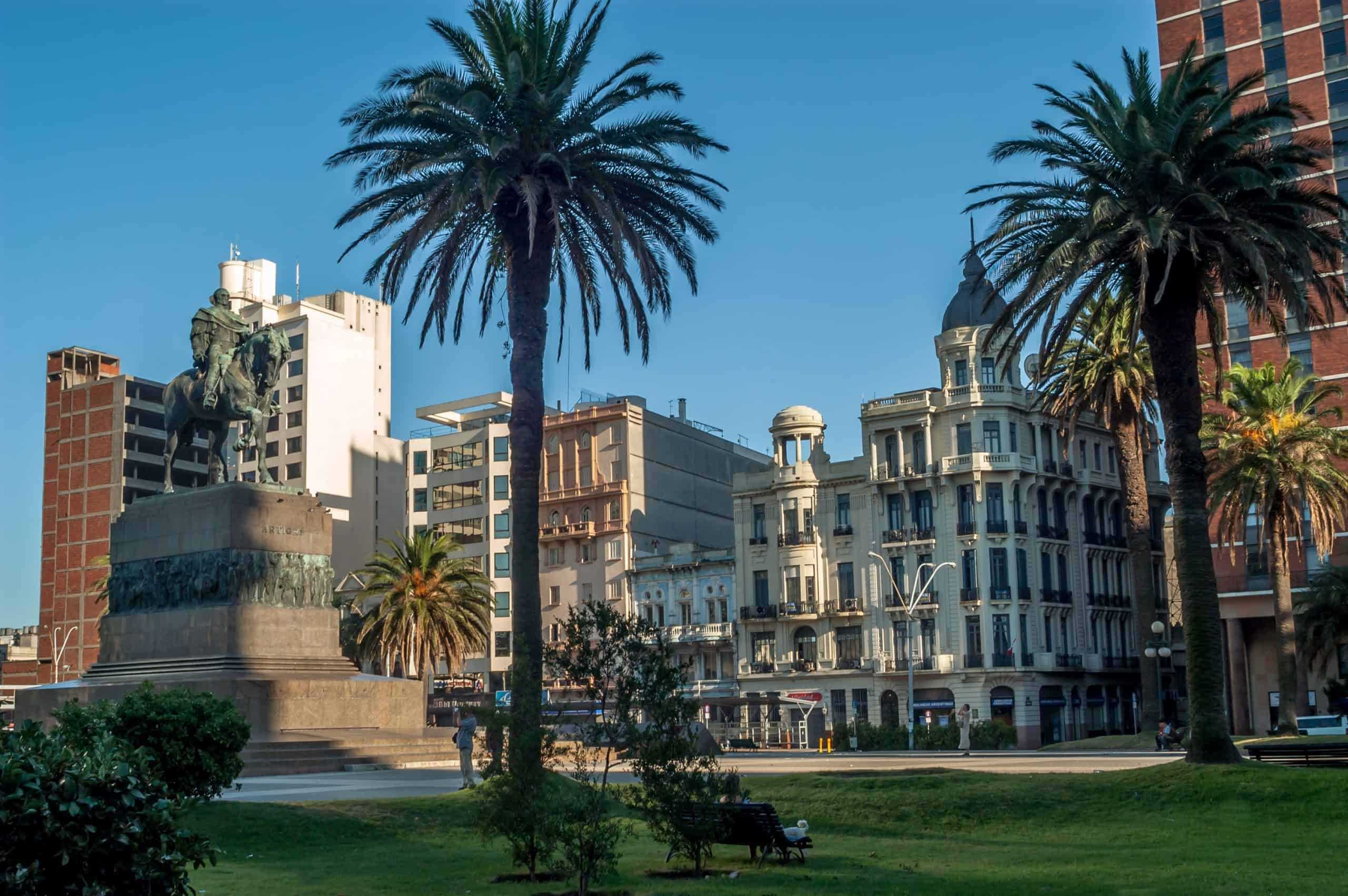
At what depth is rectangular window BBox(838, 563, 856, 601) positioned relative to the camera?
8825cm

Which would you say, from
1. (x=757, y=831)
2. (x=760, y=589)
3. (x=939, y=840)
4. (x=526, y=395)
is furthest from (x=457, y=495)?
(x=757, y=831)

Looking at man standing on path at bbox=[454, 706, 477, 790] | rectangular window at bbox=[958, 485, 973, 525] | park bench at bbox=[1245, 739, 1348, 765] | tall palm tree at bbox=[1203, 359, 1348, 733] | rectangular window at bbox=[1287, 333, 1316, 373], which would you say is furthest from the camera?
rectangular window at bbox=[958, 485, 973, 525]

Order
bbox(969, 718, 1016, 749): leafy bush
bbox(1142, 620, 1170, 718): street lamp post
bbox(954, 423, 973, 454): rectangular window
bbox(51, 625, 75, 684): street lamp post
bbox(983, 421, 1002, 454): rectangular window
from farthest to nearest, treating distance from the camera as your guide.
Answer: bbox(51, 625, 75, 684): street lamp post
bbox(954, 423, 973, 454): rectangular window
bbox(983, 421, 1002, 454): rectangular window
bbox(969, 718, 1016, 749): leafy bush
bbox(1142, 620, 1170, 718): street lamp post

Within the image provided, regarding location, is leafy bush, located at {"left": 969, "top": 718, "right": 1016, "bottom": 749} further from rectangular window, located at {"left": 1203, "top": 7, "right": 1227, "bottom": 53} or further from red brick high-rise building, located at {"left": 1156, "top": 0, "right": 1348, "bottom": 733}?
rectangular window, located at {"left": 1203, "top": 7, "right": 1227, "bottom": 53}

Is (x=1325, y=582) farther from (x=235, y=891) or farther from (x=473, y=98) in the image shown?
(x=235, y=891)

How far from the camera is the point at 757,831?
1766cm

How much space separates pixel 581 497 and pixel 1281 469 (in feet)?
184

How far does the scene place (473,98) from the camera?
29.1 m

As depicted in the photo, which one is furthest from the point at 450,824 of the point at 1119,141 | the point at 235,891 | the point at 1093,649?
the point at 1093,649

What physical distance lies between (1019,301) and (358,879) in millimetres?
18658

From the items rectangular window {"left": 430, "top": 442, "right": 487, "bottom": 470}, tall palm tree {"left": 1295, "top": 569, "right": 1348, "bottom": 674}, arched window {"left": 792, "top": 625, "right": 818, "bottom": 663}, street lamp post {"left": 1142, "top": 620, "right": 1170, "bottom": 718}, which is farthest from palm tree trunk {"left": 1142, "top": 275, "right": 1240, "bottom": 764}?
rectangular window {"left": 430, "top": 442, "right": 487, "bottom": 470}

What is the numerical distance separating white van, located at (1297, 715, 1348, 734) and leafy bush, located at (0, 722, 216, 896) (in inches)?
1861

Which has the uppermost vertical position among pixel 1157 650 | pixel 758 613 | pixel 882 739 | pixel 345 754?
pixel 758 613

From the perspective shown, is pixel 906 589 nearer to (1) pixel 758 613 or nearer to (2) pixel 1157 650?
(1) pixel 758 613
